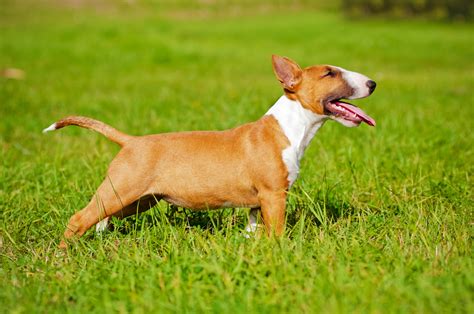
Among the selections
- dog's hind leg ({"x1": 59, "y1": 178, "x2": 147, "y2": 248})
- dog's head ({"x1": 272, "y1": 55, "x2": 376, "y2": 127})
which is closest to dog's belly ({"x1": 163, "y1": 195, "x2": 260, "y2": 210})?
dog's hind leg ({"x1": 59, "y1": 178, "x2": 147, "y2": 248})

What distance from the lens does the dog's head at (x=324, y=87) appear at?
4258 millimetres

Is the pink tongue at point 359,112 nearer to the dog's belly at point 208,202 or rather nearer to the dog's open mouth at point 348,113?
the dog's open mouth at point 348,113

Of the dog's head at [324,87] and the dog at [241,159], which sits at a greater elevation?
the dog's head at [324,87]

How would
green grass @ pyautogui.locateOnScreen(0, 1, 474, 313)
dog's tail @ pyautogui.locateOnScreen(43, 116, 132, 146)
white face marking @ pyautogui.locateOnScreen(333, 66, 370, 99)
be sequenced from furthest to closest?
1. dog's tail @ pyautogui.locateOnScreen(43, 116, 132, 146)
2. white face marking @ pyautogui.locateOnScreen(333, 66, 370, 99)
3. green grass @ pyautogui.locateOnScreen(0, 1, 474, 313)

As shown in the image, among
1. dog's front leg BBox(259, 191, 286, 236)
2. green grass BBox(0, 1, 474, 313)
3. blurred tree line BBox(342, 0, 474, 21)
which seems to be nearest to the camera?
green grass BBox(0, 1, 474, 313)

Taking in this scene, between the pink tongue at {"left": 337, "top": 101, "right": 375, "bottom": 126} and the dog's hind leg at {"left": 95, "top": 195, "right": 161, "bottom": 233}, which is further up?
the pink tongue at {"left": 337, "top": 101, "right": 375, "bottom": 126}

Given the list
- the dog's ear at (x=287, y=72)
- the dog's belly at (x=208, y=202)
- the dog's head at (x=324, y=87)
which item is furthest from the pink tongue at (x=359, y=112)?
the dog's belly at (x=208, y=202)

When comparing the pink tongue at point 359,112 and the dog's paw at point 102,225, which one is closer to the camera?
the pink tongue at point 359,112

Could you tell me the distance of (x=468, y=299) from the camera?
9.88ft

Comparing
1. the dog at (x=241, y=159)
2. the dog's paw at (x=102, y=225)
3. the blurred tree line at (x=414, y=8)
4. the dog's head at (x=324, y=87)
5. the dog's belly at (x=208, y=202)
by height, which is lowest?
the blurred tree line at (x=414, y=8)

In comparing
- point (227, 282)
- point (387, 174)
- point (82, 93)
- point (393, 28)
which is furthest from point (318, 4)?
point (227, 282)

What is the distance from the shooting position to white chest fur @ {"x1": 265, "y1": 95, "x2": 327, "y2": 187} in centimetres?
423

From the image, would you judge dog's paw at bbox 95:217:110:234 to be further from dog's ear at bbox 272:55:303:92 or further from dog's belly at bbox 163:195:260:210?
dog's ear at bbox 272:55:303:92

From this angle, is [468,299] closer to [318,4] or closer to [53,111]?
[53,111]
